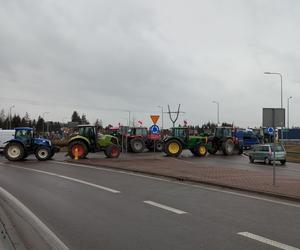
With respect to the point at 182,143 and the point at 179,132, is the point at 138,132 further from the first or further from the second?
the point at 182,143

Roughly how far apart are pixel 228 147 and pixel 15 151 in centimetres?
1856

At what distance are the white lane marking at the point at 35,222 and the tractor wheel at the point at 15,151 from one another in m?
18.2

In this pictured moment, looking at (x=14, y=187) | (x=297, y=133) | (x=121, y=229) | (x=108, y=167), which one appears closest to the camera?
(x=121, y=229)

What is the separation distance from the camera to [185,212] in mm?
10875

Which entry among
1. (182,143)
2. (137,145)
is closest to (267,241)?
(182,143)

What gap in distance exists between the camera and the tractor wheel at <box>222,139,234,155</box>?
4122 centimetres

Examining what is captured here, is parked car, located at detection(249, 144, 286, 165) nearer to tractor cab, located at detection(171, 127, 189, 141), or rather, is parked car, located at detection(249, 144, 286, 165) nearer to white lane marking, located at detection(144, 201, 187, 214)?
tractor cab, located at detection(171, 127, 189, 141)

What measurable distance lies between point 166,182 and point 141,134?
29483 millimetres

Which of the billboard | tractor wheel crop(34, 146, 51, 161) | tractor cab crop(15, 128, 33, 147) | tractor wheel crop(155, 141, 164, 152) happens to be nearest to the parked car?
tractor wheel crop(155, 141, 164, 152)

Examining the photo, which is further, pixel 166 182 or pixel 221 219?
pixel 166 182

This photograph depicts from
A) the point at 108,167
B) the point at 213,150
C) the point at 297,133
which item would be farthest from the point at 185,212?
the point at 297,133

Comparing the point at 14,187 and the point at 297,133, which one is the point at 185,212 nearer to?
the point at 14,187

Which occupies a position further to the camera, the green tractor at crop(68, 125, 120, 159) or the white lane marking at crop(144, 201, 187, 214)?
the green tractor at crop(68, 125, 120, 159)

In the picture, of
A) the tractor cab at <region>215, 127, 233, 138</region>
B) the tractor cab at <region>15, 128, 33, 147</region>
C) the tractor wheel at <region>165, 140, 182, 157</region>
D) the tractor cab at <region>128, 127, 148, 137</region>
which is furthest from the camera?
the tractor cab at <region>128, 127, 148, 137</region>
